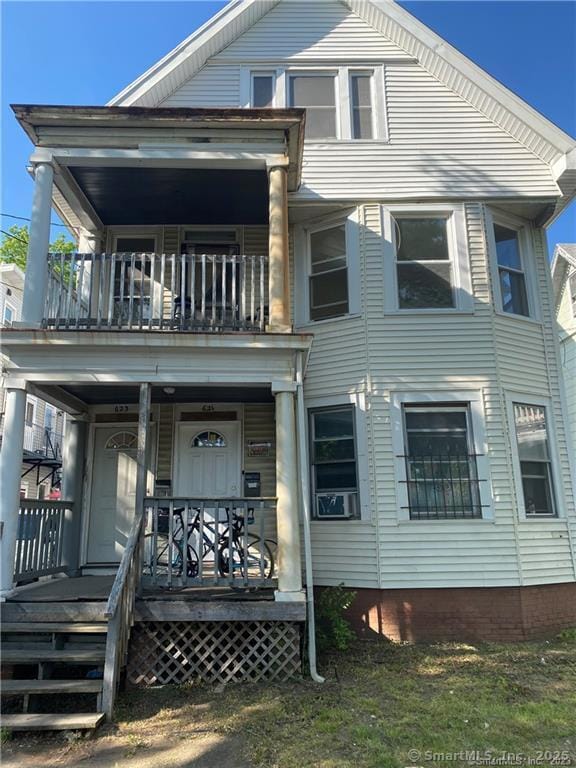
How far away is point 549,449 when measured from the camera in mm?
8516

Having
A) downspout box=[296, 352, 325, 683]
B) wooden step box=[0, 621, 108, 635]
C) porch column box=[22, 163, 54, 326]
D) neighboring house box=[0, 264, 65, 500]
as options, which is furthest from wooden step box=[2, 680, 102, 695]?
neighboring house box=[0, 264, 65, 500]

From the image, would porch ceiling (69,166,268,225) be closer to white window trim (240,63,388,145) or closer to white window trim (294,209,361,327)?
white window trim (294,209,361,327)

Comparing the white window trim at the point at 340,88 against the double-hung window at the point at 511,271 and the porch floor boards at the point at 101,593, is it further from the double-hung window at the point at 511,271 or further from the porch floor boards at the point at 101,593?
the porch floor boards at the point at 101,593

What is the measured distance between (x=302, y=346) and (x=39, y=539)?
13.9 ft

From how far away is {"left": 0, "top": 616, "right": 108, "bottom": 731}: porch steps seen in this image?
504cm

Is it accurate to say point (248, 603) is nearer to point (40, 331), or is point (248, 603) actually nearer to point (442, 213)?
point (40, 331)

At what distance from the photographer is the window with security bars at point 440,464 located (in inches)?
311

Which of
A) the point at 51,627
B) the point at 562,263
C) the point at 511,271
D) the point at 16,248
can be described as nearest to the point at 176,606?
the point at 51,627

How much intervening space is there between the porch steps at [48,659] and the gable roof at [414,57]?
25.5ft

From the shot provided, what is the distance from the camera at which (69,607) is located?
19.0ft

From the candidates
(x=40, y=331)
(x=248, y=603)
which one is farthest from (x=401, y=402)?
(x=40, y=331)

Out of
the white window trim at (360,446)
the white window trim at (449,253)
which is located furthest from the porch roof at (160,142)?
the white window trim at (360,446)

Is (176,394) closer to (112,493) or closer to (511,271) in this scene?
(112,493)

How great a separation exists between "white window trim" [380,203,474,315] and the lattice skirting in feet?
16.2
